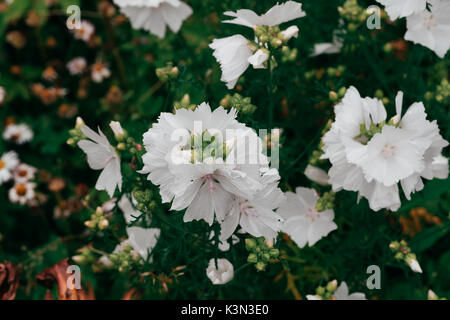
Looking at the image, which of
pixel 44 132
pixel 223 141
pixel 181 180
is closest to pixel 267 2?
pixel 223 141

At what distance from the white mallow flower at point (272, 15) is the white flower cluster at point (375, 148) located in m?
0.28

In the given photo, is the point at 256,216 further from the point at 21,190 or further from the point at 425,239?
the point at 21,190

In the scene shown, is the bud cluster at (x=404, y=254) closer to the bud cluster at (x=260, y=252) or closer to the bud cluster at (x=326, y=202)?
the bud cluster at (x=326, y=202)

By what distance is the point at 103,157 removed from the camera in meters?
1.40

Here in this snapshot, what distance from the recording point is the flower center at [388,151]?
49.4 inches

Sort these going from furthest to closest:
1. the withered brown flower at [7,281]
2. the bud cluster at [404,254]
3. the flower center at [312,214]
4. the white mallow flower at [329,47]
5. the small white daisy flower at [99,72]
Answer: the small white daisy flower at [99,72], the white mallow flower at [329,47], the withered brown flower at [7,281], the flower center at [312,214], the bud cluster at [404,254]

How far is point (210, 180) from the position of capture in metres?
1.14

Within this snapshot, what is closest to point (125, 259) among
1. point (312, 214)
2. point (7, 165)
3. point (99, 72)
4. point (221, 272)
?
point (221, 272)

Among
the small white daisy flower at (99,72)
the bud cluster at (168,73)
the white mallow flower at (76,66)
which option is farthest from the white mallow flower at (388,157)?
the white mallow flower at (76,66)

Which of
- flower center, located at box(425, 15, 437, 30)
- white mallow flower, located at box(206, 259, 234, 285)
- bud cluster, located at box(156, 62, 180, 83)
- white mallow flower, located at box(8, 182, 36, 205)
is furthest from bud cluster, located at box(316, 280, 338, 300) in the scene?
white mallow flower, located at box(8, 182, 36, 205)

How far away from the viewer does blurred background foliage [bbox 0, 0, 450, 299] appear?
1.61m

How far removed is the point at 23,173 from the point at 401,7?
1.77m

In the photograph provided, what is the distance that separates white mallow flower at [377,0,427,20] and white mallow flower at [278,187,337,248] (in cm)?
63

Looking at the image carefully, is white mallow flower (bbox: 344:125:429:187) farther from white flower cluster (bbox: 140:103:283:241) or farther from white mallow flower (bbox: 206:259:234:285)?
white mallow flower (bbox: 206:259:234:285)
